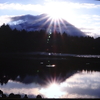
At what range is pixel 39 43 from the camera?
17078 millimetres

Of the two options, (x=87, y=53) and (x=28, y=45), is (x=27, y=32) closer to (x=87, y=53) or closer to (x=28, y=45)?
(x=28, y=45)

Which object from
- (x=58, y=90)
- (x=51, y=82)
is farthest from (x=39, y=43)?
(x=58, y=90)

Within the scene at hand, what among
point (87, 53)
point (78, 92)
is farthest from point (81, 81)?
point (87, 53)

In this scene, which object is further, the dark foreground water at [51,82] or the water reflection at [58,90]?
the dark foreground water at [51,82]

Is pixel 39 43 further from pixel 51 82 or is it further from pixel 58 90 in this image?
pixel 58 90

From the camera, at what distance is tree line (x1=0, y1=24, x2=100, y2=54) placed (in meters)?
15.6

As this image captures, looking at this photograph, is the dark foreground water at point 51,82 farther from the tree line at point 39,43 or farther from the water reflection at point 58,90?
the tree line at point 39,43

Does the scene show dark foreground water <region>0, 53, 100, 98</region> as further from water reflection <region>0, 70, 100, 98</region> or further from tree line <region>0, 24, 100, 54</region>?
tree line <region>0, 24, 100, 54</region>

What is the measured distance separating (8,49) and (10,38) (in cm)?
105

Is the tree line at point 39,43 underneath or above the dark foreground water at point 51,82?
above

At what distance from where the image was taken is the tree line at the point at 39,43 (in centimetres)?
1559

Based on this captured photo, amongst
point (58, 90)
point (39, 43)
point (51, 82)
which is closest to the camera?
point (58, 90)

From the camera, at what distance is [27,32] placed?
19.0 m

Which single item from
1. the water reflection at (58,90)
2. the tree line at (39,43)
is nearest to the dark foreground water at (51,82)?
the water reflection at (58,90)
